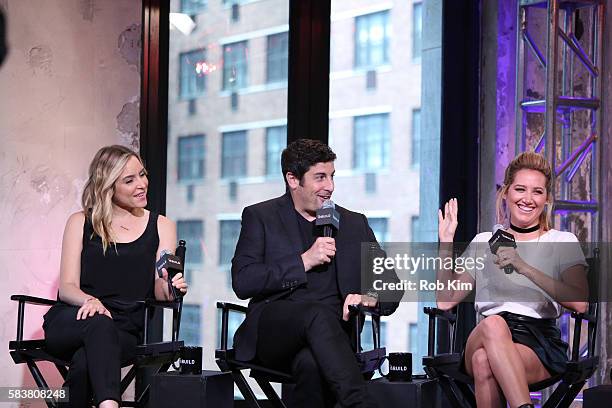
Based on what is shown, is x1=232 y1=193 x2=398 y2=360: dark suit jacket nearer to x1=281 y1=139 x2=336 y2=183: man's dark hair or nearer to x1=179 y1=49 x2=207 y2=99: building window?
x1=281 y1=139 x2=336 y2=183: man's dark hair

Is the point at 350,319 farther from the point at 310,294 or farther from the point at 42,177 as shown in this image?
the point at 42,177

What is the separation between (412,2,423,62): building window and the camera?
5.93 m

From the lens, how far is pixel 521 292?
3676 millimetres

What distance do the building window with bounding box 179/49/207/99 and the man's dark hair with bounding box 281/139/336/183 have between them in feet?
4.43

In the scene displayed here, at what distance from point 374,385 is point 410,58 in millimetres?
2816

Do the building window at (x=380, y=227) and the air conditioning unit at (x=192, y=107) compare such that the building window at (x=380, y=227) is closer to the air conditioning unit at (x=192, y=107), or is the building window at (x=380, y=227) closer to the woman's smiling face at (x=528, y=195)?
the air conditioning unit at (x=192, y=107)

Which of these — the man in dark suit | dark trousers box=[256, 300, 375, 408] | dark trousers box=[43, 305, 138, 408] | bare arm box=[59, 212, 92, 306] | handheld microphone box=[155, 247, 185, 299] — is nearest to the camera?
dark trousers box=[256, 300, 375, 408]

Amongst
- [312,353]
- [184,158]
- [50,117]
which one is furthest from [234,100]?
[312,353]

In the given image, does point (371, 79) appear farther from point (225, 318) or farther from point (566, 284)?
point (566, 284)


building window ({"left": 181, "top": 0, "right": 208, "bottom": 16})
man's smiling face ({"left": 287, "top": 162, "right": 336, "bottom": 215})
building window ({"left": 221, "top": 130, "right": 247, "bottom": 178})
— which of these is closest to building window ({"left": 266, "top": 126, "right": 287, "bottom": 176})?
building window ({"left": 221, "top": 130, "right": 247, "bottom": 178})

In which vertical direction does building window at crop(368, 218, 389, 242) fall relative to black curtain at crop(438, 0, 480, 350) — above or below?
below

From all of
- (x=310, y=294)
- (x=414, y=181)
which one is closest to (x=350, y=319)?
(x=310, y=294)

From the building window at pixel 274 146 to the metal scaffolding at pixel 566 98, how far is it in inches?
50.4

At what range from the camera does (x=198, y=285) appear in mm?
5113
